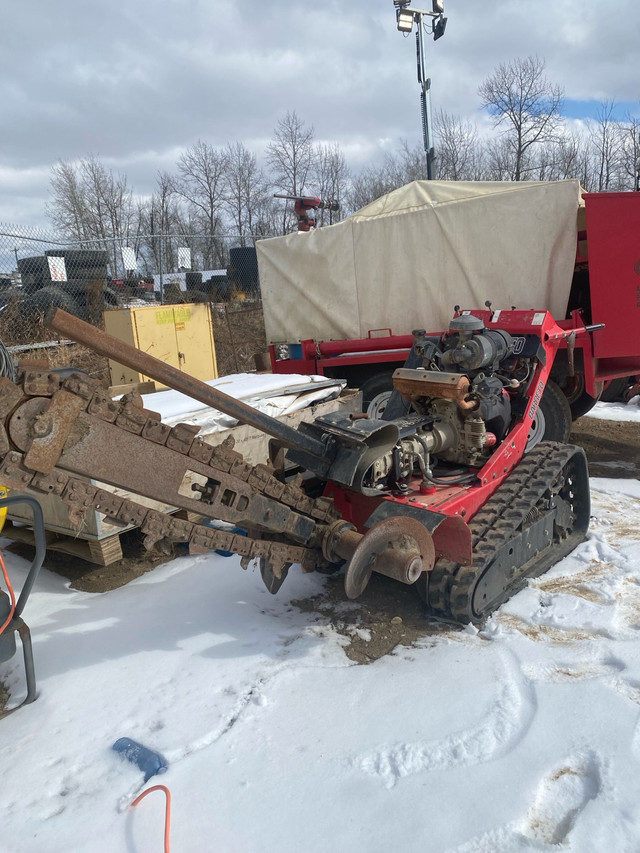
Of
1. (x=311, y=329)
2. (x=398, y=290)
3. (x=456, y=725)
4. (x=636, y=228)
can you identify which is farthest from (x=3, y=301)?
(x=456, y=725)

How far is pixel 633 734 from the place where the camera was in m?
2.61

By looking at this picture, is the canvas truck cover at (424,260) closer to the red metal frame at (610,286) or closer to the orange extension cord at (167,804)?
the red metal frame at (610,286)

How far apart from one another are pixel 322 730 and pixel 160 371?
169cm

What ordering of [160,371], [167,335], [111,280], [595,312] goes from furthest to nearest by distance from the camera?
[111,280], [167,335], [595,312], [160,371]

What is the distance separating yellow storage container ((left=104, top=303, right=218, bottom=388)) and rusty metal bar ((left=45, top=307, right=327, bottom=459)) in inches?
241

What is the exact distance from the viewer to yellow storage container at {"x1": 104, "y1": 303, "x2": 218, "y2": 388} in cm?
898

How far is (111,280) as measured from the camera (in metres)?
15.6

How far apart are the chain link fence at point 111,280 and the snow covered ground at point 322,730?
8988 millimetres

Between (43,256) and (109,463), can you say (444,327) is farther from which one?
(43,256)

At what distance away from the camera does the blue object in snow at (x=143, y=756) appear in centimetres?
258

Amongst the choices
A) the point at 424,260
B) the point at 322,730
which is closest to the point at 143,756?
the point at 322,730

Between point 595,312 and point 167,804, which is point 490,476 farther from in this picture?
point 595,312

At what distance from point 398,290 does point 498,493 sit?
4343 mm

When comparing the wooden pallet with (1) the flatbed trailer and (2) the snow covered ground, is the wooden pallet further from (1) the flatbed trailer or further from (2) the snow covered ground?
(1) the flatbed trailer
